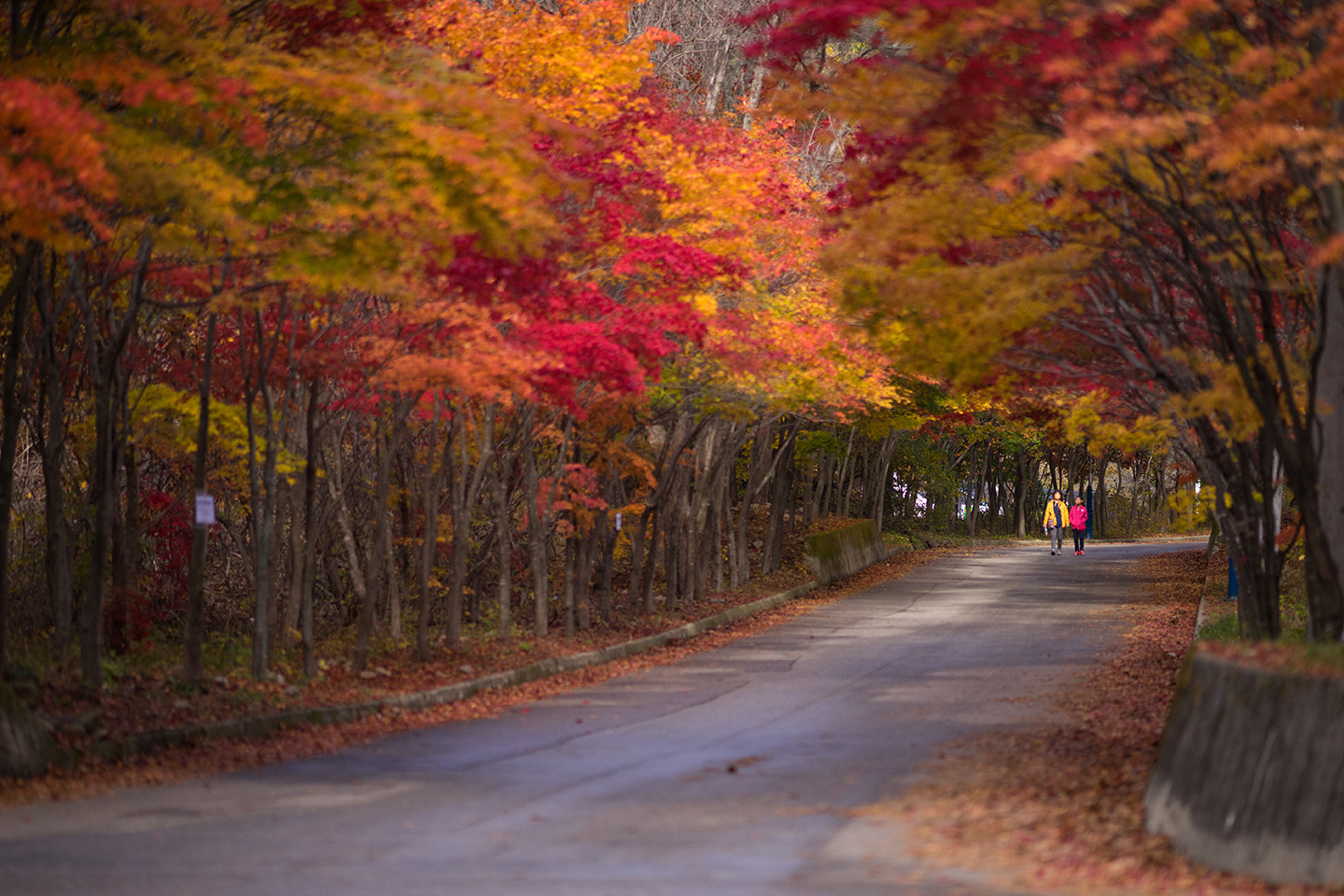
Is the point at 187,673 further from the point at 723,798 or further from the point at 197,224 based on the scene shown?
the point at 723,798

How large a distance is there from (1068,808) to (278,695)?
8.89 m

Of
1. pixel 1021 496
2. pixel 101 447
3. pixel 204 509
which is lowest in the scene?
pixel 1021 496

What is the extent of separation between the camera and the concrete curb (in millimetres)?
12914

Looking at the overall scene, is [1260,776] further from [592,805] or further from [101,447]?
[101,447]

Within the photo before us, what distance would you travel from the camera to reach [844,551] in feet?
136

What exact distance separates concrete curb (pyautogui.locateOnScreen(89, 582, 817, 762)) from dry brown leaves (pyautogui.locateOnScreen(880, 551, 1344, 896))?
637 cm

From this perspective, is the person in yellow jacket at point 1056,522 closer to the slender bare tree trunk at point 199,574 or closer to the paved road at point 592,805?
the paved road at point 592,805

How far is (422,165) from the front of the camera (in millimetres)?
10773

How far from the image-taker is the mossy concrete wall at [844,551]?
126 ft

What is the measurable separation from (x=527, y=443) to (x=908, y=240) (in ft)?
35.9

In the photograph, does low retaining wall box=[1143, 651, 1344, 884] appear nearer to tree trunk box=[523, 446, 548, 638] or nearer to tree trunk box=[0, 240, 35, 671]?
tree trunk box=[0, 240, 35, 671]

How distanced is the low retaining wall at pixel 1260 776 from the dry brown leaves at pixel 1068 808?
0.43 feet

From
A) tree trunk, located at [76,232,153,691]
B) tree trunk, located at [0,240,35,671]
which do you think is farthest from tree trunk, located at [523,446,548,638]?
tree trunk, located at [0,240,35,671]

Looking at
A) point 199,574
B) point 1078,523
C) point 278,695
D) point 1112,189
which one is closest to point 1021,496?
point 1078,523
